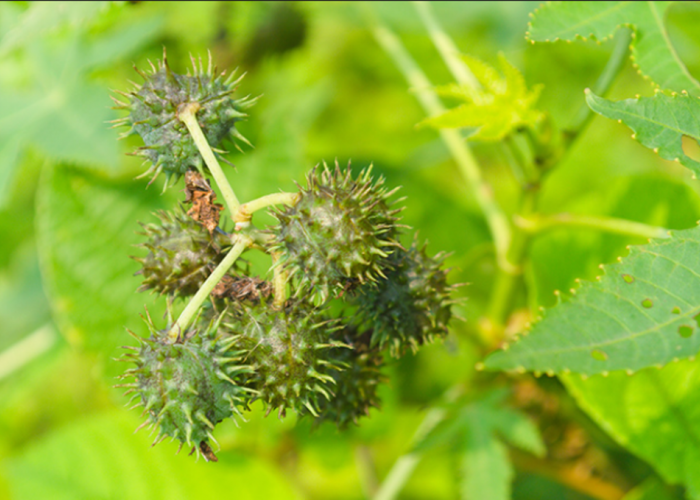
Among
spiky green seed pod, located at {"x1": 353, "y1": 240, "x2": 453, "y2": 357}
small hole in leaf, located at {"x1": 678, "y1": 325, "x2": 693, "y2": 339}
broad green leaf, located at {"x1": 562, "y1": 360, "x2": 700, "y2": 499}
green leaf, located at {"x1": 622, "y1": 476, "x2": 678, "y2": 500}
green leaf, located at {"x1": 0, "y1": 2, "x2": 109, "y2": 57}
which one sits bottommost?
green leaf, located at {"x1": 622, "y1": 476, "x2": 678, "y2": 500}

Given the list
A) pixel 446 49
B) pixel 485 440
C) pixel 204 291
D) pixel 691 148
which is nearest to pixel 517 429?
pixel 485 440

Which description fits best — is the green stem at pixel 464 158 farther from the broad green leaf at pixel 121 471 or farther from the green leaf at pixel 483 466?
the broad green leaf at pixel 121 471

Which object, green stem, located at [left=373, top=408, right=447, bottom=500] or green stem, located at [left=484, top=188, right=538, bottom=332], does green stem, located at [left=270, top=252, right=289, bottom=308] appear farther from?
green stem, located at [left=373, top=408, right=447, bottom=500]

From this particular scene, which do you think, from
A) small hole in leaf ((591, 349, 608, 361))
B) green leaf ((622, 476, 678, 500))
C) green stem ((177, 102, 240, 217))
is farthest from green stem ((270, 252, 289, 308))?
green leaf ((622, 476, 678, 500))

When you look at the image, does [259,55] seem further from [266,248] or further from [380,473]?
[380,473]

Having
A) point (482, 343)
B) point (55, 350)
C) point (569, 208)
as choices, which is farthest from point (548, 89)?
point (55, 350)

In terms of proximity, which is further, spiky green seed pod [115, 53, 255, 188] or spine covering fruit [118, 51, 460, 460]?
spiky green seed pod [115, 53, 255, 188]

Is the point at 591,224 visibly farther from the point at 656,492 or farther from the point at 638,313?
the point at 656,492
